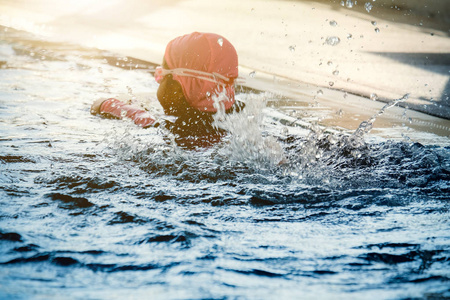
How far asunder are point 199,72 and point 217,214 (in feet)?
6.02

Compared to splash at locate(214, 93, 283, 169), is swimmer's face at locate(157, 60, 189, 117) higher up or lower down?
higher up

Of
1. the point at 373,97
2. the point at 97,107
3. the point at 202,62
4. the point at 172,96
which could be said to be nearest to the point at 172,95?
the point at 172,96

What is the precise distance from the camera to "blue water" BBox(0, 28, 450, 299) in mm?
1721

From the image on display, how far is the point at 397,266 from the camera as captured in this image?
1.89 m

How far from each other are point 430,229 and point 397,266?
0.50m

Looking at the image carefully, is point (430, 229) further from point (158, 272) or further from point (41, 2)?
point (41, 2)

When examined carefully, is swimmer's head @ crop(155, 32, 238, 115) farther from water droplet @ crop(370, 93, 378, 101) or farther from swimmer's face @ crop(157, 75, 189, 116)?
water droplet @ crop(370, 93, 378, 101)

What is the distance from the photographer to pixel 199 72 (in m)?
3.88

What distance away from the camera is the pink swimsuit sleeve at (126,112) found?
392 cm

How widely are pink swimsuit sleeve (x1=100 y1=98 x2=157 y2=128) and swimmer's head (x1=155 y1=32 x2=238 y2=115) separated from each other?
25 centimetres

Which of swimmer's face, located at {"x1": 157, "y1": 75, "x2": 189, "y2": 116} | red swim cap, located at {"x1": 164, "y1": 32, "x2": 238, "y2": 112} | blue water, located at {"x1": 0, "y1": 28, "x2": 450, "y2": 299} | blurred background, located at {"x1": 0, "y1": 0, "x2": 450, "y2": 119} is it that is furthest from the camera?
blurred background, located at {"x1": 0, "y1": 0, "x2": 450, "y2": 119}

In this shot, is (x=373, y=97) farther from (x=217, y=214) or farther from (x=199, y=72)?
(x=217, y=214)

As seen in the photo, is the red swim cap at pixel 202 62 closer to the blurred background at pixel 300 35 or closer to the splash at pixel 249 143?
the splash at pixel 249 143

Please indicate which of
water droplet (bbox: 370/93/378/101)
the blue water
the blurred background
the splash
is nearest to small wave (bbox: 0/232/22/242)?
the blue water
